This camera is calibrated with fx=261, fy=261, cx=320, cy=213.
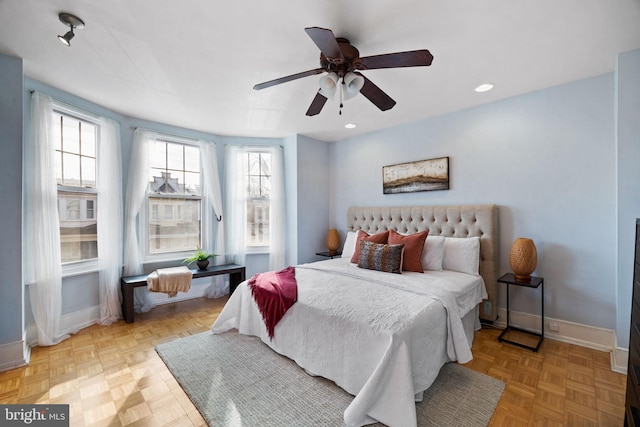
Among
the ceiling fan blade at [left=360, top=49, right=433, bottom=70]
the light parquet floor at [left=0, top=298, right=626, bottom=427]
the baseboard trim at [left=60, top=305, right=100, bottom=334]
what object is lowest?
the light parquet floor at [left=0, top=298, right=626, bottom=427]

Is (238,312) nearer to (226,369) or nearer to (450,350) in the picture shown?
(226,369)

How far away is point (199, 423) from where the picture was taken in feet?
5.23

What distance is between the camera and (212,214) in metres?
4.19

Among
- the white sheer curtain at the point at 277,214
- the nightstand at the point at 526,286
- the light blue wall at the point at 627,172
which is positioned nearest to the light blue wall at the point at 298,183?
the white sheer curtain at the point at 277,214

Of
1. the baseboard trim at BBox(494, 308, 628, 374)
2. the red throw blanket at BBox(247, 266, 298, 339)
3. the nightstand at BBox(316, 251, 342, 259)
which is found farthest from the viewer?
the nightstand at BBox(316, 251, 342, 259)

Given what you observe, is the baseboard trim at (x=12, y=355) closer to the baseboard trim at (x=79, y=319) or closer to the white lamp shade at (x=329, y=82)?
the baseboard trim at (x=79, y=319)

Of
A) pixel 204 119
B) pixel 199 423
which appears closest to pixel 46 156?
pixel 204 119

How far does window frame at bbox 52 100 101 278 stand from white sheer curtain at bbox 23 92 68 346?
16cm

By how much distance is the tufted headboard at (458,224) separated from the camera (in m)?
2.86

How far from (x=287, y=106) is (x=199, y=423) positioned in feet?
9.64

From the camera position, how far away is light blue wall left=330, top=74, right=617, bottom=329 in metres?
2.39

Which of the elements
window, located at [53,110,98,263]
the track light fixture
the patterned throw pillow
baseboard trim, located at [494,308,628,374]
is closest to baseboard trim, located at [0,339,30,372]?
window, located at [53,110,98,263]

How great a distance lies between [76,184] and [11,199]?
871 mm

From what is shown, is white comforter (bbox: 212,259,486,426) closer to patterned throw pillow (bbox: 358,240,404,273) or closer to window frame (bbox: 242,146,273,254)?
patterned throw pillow (bbox: 358,240,404,273)
